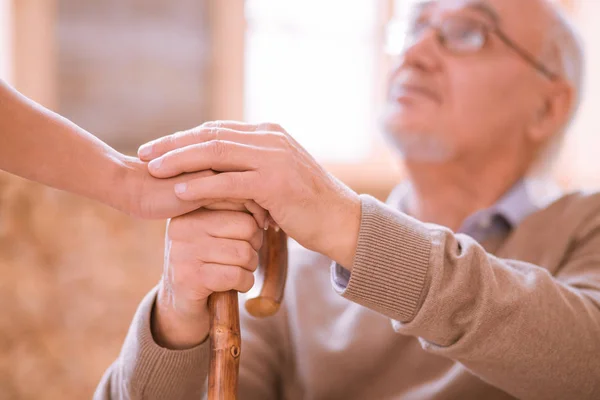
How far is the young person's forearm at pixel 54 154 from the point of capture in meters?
0.72

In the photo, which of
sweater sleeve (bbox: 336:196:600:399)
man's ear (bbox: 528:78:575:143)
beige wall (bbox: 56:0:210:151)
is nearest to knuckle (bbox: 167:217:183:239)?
sweater sleeve (bbox: 336:196:600:399)

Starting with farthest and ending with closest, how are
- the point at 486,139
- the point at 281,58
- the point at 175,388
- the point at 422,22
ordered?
the point at 281,58 → the point at 422,22 → the point at 486,139 → the point at 175,388

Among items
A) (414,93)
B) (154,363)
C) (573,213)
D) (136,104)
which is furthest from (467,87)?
(136,104)

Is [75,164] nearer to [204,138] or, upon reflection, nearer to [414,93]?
[204,138]

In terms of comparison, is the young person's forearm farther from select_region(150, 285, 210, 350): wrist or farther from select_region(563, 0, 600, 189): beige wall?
select_region(563, 0, 600, 189): beige wall

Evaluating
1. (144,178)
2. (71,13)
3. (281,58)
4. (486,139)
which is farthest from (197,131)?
(281,58)

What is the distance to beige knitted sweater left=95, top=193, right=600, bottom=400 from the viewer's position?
781mm

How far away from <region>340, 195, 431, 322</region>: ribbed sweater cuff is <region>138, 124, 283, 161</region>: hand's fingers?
0.16 m

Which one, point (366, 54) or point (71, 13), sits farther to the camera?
point (366, 54)

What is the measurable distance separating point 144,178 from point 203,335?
24 centimetres

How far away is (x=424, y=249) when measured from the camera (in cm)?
79

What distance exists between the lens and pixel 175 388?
0.89m

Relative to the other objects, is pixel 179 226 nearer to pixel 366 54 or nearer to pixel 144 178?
pixel 144 178

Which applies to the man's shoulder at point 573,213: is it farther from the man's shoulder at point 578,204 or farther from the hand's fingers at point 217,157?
the hand's fingers at point 217,157
